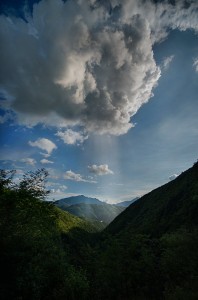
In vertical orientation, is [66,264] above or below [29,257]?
below

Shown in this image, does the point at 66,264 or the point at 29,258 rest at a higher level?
the point at 29,258

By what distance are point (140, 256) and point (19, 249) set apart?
12.7 meters

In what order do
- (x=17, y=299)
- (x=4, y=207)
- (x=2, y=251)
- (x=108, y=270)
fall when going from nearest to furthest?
(x=17, y=299) → (x=2, y=251) → (x=4, y=207) → (x=108, y=270)

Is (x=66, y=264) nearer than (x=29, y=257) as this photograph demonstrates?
No

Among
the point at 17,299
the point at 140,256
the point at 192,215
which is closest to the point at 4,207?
the point at 17,299

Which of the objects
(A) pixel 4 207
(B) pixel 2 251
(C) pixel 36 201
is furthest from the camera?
(C) pixel 36 201

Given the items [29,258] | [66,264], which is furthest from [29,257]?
[66,264]

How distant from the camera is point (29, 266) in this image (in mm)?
19281

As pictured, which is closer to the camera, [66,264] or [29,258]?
[29,258]

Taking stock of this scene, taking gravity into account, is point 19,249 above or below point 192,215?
below

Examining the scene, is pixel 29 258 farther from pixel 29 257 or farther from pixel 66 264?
pixel 66 264

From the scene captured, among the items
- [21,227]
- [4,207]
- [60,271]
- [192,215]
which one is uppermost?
[192,215]

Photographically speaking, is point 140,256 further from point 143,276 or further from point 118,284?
point 118,284

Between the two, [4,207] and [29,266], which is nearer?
[29,266]
